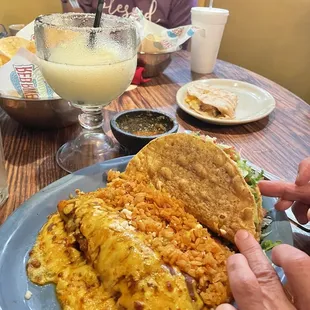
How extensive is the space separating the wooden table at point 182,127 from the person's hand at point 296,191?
0.25 ft

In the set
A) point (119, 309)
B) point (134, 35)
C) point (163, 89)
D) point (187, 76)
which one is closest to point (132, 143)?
point (134, 35)

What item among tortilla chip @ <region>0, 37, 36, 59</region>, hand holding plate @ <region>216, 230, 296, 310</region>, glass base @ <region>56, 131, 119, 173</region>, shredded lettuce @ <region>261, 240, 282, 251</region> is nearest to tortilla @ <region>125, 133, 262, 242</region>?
shredded lettuce @ <region>261, 240, 282, 251</region>

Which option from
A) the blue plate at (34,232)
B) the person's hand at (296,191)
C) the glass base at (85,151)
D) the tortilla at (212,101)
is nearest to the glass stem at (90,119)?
the glass base at (85,151)

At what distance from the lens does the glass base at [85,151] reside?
4.66 feet

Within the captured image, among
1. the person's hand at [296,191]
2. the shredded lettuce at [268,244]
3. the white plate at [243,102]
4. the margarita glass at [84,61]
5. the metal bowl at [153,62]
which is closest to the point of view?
the shredded lettuce at [268,244]

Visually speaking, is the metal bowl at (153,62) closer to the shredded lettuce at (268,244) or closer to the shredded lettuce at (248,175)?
the shredded lettuce at (248,175)

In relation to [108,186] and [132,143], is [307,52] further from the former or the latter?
[108,186]

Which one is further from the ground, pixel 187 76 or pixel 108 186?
pixel 108 186

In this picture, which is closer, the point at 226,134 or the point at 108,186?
the point at 108,186

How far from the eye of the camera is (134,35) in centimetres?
139

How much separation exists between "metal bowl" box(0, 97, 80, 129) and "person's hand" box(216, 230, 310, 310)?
3.19ft

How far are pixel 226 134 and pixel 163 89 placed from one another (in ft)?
1.94

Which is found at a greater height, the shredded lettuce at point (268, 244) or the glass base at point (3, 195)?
the shredded lettuce at point (268, 244)

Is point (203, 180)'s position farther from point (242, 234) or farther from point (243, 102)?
point (243, 102)
